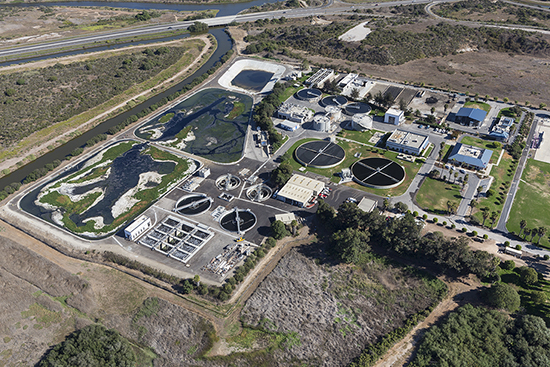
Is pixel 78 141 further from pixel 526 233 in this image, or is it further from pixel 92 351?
pixel 526 233

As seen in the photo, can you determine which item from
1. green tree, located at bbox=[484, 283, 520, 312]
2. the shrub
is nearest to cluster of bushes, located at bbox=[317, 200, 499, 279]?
the shrub

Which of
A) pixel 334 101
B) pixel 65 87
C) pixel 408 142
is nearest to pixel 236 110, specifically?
pixel 334 101

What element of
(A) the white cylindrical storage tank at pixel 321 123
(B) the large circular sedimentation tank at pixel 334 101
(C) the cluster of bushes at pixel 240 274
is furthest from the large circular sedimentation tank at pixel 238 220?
(B) the large circular sedimentation tank at pixel 334 101

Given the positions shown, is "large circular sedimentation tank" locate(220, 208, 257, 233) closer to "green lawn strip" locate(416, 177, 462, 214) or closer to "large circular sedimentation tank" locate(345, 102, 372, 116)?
"green lawn strip" locate(416, 177, 462, 214)

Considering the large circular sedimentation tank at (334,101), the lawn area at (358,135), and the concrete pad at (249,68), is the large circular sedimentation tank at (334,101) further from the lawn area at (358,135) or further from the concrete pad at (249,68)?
the concrete pad at (249,68)

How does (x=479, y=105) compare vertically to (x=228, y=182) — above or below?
above

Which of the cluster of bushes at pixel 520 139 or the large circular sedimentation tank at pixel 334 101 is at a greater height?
the large circular sedimentation tank at pixel 334 101
